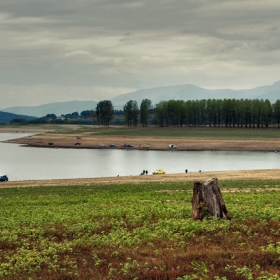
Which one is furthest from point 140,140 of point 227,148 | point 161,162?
point 161,162

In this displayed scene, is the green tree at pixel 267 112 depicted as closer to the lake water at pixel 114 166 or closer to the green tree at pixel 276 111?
the green tree at pixel 276 111

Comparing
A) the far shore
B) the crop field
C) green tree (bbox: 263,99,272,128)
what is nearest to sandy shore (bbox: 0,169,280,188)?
the crop field

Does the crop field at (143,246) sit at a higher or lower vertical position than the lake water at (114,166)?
higher

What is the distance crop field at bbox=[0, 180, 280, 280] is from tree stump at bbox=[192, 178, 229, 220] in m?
0.37

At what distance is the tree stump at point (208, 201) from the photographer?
1772cm

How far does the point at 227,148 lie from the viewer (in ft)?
430

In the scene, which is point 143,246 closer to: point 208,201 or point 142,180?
point 208,201

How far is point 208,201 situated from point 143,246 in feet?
13.1

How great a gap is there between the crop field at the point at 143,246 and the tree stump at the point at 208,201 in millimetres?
365

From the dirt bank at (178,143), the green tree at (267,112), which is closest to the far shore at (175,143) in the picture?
the dirt bank at (178,143)

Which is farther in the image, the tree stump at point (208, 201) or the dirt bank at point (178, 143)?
the dirt bank at point (178, 143)

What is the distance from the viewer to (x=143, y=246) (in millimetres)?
14953

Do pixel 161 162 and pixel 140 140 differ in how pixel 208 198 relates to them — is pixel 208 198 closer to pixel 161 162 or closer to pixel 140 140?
pixel 161 162

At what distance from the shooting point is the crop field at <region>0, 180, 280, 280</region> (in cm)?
1257
